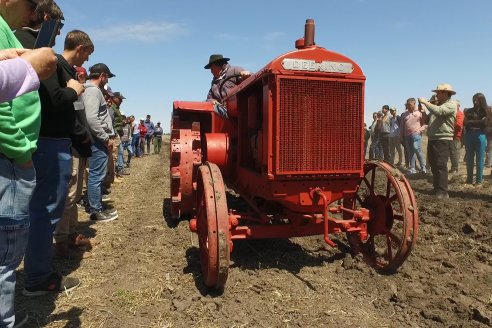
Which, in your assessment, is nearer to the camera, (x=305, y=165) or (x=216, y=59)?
(x=305, y=165)

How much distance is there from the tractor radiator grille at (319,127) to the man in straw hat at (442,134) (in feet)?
12.1

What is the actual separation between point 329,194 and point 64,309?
6.86 ft

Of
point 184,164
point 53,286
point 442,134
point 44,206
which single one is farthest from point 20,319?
point 442,134

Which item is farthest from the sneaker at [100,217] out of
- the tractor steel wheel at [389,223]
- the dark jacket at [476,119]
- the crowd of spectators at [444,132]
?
the dark jacket at [476,119]

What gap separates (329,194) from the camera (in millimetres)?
2988

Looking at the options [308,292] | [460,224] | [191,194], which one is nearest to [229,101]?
[191,194]

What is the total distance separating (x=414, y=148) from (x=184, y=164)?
24.1ft

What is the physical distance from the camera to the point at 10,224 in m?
1.67

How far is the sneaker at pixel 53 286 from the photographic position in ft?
8.73

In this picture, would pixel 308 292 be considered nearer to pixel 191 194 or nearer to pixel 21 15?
pixel 191 194

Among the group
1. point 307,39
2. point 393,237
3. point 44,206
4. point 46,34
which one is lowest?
point 393,237

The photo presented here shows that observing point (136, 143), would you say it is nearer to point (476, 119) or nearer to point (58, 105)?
point (476, 119)

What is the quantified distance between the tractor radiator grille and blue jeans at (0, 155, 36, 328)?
1.70m

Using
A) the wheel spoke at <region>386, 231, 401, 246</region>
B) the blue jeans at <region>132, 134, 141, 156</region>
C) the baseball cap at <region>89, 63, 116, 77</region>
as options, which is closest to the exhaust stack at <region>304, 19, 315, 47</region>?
the wheel spoke at <region>386, 231, 401, 246</region>
